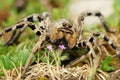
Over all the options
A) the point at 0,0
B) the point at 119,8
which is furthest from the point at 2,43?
the point at 0,0

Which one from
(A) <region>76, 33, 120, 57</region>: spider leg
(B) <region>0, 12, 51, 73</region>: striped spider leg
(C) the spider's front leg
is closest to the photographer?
(B) <region>0, 12, 51, 73</region>: striped spider leg

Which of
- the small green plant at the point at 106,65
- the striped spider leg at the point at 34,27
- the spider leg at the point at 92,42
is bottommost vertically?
the small green plant at the point at 106,65

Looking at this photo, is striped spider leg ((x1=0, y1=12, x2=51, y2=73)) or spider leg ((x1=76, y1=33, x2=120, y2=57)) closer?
striped spider leg ((x1=0, y1=12, x2=51, y2=73))

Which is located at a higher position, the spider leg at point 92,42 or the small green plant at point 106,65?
the spider leg at point 92,42

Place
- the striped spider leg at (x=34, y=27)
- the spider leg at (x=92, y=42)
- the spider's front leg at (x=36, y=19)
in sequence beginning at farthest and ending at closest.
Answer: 1. the spider's front leg at (x=36, y=19)
2. the spider leg at (x=92, y=42)
3. the striped spider leg at (x=34, y=27)

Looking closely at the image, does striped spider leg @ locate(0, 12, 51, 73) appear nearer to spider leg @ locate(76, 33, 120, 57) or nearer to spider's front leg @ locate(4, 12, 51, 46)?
spider's front leg @ locate(4, 12, 51, 46)

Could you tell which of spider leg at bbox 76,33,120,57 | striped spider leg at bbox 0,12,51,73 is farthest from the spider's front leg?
spider leg at bbox 76,33,120,57

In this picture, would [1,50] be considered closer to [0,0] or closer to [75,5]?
[0,0]

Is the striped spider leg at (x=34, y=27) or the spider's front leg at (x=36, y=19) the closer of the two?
the striped spider leg at (x=34, y=27)

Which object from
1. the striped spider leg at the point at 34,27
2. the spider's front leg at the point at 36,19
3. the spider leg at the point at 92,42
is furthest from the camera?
the spider's front leg at the point at 36,19

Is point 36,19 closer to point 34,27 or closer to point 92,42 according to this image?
point 34,27

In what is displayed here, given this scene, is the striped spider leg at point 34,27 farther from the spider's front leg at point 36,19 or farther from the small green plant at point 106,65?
the small green plant at point 106,65

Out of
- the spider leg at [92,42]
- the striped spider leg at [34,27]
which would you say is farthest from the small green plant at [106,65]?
the striped spider leg at [34,27]
